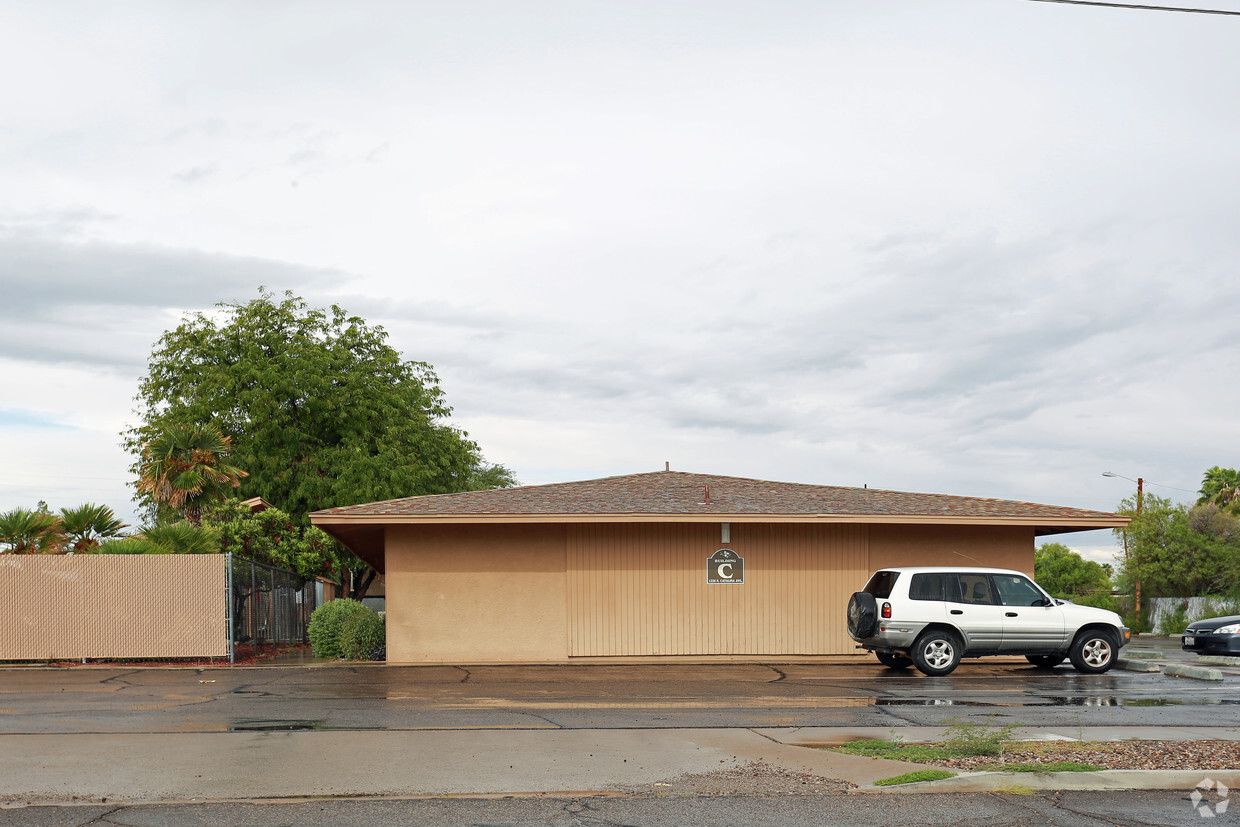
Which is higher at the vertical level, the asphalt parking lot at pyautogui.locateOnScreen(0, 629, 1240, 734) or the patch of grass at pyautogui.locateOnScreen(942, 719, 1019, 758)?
the patch of grass at pyautogui.locateOnScreen(942, 719, 1019, 758)

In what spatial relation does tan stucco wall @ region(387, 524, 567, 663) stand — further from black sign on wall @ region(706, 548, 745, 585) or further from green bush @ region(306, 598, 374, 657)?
black sign on wall @ region(706, 548, 745, 585)

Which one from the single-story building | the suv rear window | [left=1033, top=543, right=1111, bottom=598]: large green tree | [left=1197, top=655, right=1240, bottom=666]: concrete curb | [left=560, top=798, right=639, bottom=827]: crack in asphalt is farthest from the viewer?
[left=1033, top=543, right=1111, bottom=598]: large green tree

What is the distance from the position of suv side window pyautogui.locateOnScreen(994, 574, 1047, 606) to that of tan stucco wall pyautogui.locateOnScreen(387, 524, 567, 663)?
8.08m

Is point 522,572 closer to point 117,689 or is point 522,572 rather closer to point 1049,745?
point 117,689

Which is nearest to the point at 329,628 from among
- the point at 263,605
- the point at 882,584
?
the point at 263,605

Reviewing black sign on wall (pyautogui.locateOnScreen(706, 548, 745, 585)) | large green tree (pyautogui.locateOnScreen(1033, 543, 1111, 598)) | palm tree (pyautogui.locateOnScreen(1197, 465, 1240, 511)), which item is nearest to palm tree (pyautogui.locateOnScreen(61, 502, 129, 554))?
black sign on wall (pyautogui.locateOnScreen(706, 548, 745, 585))

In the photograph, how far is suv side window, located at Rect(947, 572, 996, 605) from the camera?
1898 centimetres

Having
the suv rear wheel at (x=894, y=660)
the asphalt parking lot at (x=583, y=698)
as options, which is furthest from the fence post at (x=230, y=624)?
the suv rear wheel at (x=894, y=660)

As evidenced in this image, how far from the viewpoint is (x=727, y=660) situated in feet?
73.2

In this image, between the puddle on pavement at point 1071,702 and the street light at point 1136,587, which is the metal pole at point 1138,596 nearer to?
the street light at point 1136,587

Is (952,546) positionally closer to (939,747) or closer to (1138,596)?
(939,747)

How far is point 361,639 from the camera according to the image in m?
22.4

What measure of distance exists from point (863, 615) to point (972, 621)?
173 cm

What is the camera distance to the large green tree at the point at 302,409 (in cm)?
4144
